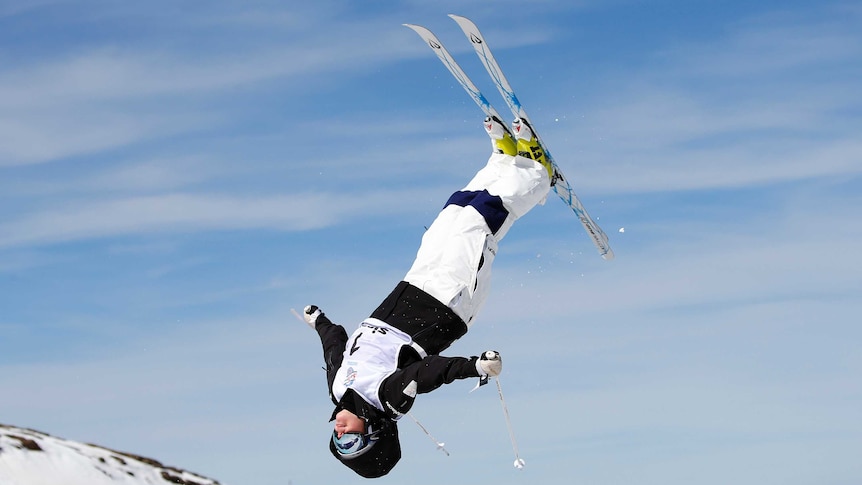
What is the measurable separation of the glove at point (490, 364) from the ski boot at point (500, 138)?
3.84 meters

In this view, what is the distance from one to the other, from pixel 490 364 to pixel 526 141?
409 cm

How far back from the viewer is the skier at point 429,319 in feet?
36.0

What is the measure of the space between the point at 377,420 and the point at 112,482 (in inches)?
114

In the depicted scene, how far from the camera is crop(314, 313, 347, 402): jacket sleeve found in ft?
38.6

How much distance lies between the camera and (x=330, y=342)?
12.2 m

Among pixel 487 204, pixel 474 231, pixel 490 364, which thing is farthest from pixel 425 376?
pixel 487 204

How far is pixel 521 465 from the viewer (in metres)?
11.2

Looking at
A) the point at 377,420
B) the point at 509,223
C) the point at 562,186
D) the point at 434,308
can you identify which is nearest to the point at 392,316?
the point at 434,308

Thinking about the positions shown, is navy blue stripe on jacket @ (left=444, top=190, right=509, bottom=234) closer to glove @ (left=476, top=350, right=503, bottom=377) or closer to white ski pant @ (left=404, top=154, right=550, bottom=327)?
white ski pant @ (left=404, top=154, right=550, bottom=327)

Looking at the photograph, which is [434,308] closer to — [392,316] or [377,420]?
[392,316]

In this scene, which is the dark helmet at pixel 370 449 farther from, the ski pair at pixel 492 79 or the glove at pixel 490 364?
the ski pair at pixel 492 79

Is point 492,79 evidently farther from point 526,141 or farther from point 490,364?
point 490,364

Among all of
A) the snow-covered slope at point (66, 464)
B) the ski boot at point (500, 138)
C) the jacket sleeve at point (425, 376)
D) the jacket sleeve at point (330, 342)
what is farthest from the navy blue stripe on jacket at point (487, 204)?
the snow-covered slope at point (66, 464)

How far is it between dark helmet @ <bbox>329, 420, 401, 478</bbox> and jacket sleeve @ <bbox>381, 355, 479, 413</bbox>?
46cm
